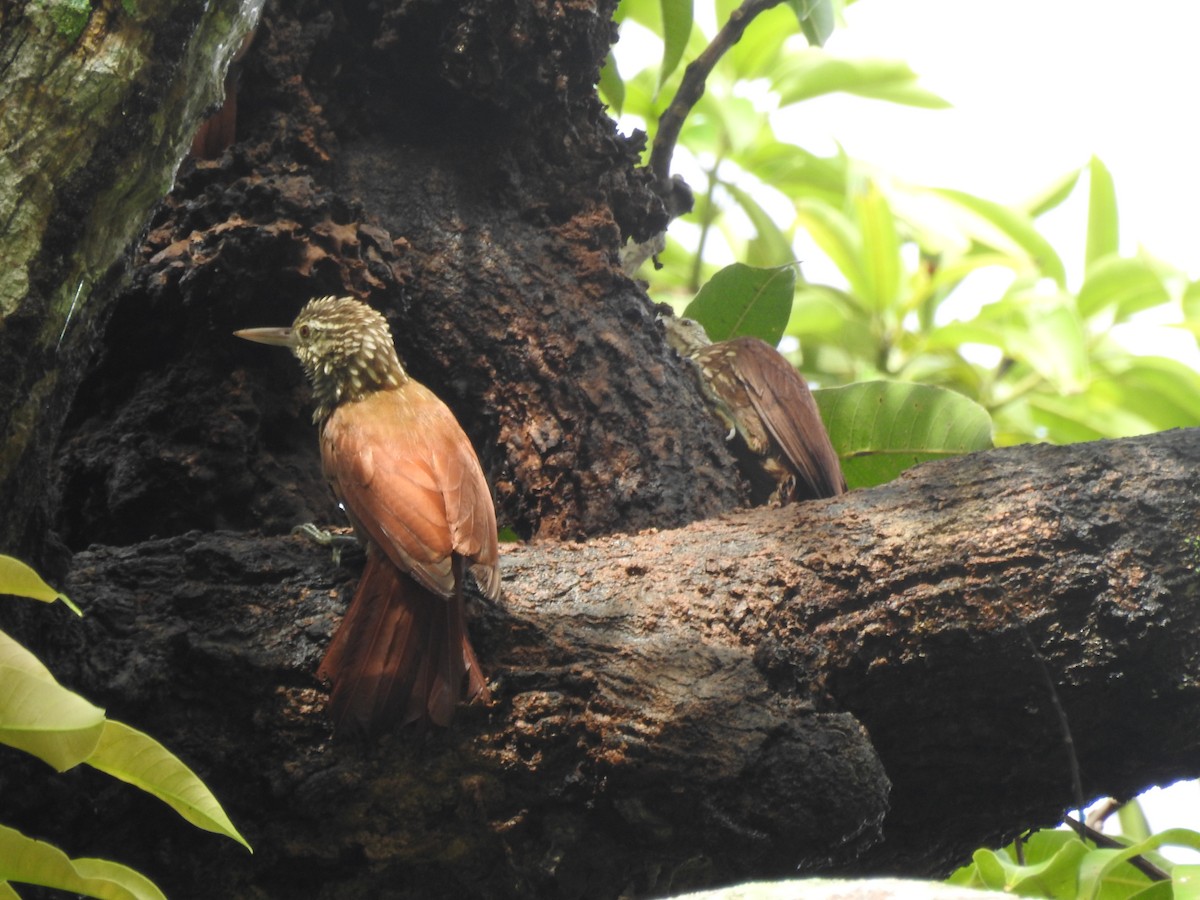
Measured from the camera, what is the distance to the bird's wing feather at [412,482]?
2.13m

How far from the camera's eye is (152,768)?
1.51 m

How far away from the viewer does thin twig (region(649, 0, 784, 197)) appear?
355cm

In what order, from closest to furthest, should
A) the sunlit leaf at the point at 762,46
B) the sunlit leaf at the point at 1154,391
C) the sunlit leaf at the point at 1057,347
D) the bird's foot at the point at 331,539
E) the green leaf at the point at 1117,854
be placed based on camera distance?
the green leaf at the point at 1117,854 < the bird's foot at the point at 331,539 < the sunlit leaf at the point at 1057,347 < the sunlit leaf at the point at 1154,391 < the sunlit leaf at the point at 762,46

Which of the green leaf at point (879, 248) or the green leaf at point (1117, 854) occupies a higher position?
the green leaf at point (879, 248)

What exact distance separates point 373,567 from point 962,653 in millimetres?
1055

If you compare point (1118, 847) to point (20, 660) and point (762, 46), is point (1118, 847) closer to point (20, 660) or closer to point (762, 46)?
point (20, 660)

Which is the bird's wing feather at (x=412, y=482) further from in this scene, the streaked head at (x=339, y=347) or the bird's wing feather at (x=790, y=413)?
the bird's wing feather at (x=790, y=413)

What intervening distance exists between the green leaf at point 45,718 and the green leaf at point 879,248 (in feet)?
12.4

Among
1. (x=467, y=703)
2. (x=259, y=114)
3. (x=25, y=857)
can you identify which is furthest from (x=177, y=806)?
(x=259, y=114)

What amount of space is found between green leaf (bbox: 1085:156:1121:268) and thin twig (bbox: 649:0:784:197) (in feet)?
6.58

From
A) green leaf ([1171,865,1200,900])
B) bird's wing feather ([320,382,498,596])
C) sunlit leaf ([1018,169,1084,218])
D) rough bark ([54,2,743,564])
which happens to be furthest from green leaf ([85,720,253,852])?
sunlit leaf ([1018,169,1084,218])

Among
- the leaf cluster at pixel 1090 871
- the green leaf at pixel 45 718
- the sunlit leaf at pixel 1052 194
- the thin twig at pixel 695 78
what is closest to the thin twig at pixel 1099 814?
the leaf cluster at pixel 1090 871

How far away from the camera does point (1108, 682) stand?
7.04 ft

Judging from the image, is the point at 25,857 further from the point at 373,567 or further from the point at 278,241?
the point at 278,241
